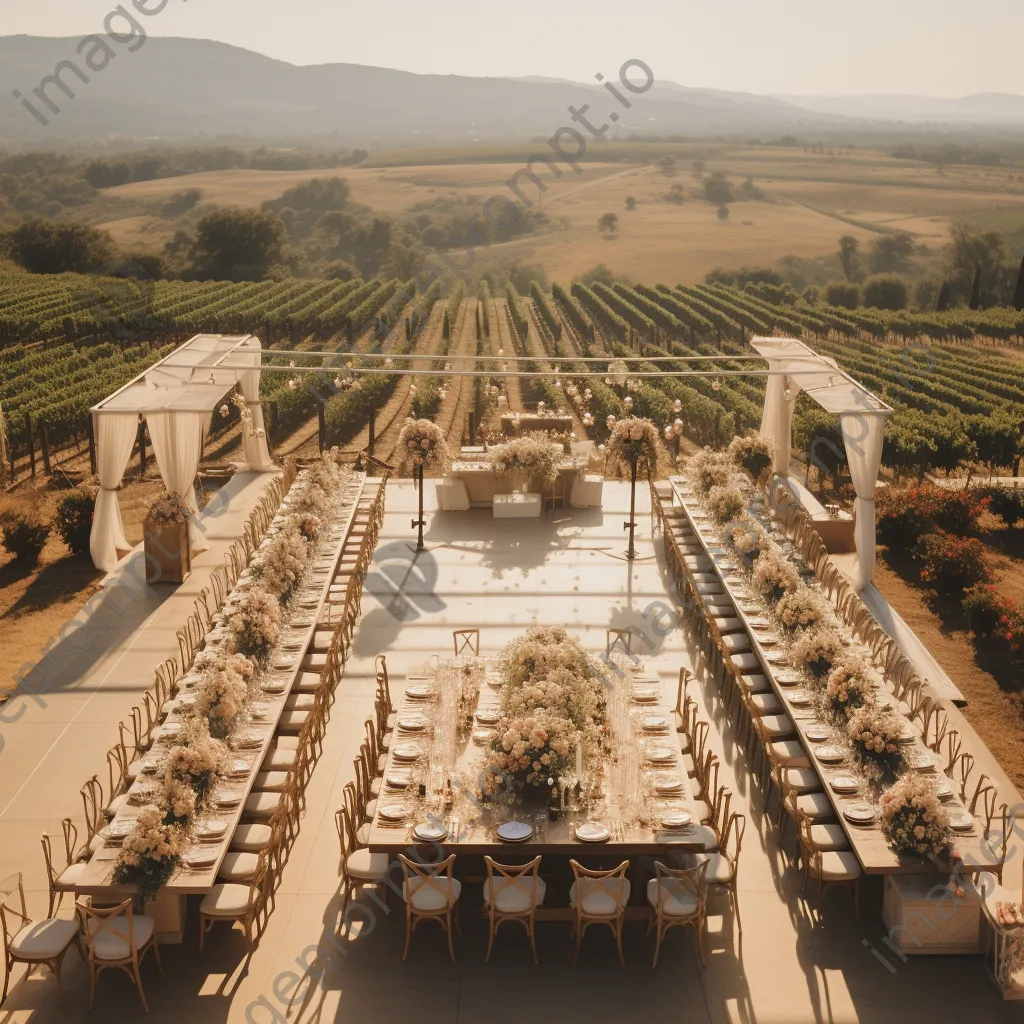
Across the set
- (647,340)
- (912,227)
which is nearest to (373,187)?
(912,227)

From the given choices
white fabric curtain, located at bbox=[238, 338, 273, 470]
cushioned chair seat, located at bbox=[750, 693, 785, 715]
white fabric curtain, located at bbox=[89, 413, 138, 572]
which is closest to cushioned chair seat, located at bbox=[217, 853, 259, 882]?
cushioned chair seat, located at bbox=[750, 693, 785, 715]

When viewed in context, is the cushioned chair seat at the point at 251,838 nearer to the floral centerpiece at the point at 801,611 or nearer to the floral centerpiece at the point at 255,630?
the floral centerpiece at the point at 255,630

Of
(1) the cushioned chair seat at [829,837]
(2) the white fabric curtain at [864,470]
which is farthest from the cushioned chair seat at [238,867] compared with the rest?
(2) the white fabric curtain at [864,470]

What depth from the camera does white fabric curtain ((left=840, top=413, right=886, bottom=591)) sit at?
42.4 ft

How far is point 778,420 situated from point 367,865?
11628 millimetres

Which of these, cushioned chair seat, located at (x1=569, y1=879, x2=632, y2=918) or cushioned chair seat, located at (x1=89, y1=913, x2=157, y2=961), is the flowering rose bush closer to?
cushioned chair seat, located at (x1=569, y1=879, x2=632, y2=918)

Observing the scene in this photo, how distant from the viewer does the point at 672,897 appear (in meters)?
6.98

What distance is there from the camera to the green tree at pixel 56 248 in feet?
205

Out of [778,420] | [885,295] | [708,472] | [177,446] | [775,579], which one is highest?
[177,446]

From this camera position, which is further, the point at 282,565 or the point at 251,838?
the point at 282,565

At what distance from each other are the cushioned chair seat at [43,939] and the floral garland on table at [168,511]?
7266 millimetres

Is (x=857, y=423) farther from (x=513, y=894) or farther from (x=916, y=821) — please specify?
(x=513, y=894)

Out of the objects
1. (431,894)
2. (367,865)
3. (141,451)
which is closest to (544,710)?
(431,894)

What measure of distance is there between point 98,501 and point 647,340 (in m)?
31.9
